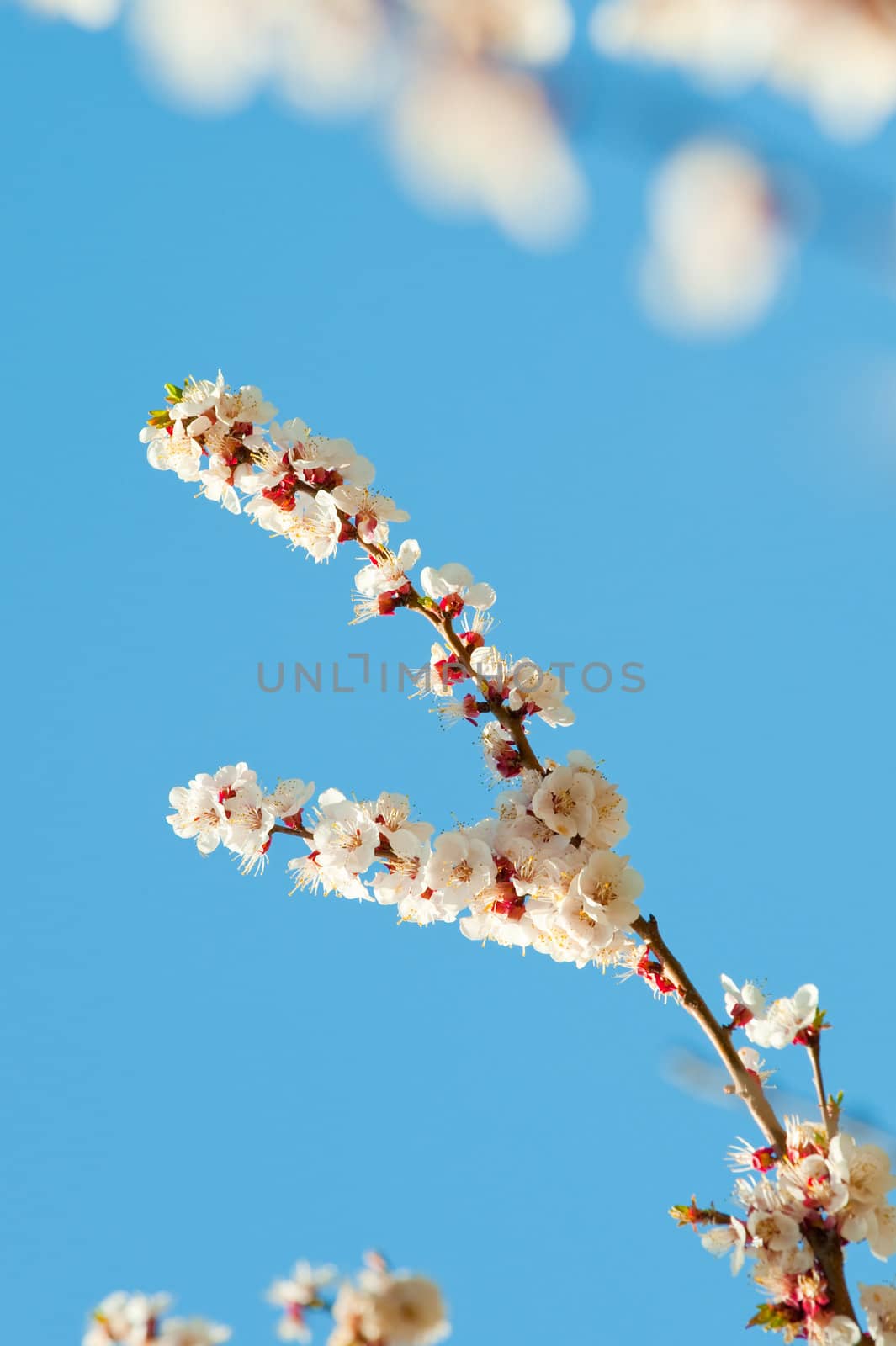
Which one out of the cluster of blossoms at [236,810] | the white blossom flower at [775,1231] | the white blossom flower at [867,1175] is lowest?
the white blossom flower at [775,1231]

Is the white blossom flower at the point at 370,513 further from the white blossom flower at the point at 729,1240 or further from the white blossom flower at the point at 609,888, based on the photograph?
the white blossom flower at the point at 729,1240

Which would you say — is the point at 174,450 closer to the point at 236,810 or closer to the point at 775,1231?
the point at 236,810

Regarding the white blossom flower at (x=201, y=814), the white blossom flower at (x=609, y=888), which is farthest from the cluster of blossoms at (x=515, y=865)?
the white blossom flower at (x=201, y=814)

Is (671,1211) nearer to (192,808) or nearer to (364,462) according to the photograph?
(192,808)

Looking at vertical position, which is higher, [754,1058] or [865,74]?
[754,1058]

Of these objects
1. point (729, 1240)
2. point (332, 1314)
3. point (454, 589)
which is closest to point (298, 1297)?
point (332, 1314)

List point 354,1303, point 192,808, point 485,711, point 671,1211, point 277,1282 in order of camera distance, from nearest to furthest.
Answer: point 354,1303 → point 277,1282 → point 671,1211 → point 485,711 → point 192,808

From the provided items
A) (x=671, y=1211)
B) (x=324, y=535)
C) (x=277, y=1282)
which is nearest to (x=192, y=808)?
(x=324, y=535)
